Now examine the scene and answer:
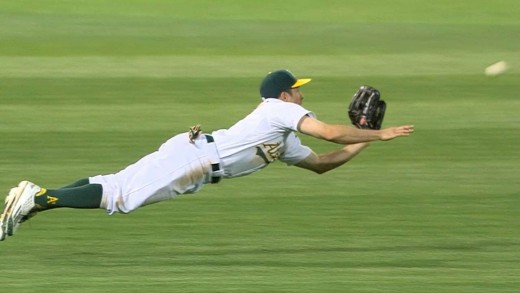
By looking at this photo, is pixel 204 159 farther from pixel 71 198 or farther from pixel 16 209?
pixel 16 209

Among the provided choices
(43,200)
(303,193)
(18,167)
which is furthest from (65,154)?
(43,200)

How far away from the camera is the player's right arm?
7707 millimetres

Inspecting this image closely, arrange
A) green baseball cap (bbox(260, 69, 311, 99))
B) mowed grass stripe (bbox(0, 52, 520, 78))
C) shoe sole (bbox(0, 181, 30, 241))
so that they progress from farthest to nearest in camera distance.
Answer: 1. mowed grass stripe (bbox(0, 52, 520, 78))
2. green baseball cap (bbox(260, 69, 311, 99))
3. shoe sole (bbox(0, 181, 30, 241))

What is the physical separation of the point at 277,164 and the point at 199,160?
332 cm

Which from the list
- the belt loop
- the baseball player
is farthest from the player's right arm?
the belt loop

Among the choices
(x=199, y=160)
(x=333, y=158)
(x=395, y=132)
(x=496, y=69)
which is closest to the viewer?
(x=395, y=132)

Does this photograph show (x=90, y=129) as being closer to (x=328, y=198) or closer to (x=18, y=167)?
(x=18, y=167)

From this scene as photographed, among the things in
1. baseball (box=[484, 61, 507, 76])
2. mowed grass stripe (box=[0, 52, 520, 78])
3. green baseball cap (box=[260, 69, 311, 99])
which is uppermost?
mowed grass stripe (box=[0, 52, 520, 78])

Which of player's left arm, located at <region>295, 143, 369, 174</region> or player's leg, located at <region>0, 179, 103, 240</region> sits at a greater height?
player's left arm, located at <region>295, 143, 369, 174</region>

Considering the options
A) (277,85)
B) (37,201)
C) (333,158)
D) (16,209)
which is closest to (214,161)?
(277,85)

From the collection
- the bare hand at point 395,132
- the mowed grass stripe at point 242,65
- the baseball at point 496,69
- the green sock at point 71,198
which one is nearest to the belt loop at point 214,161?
the green sock at point 71,198

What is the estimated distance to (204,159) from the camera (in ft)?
26.3

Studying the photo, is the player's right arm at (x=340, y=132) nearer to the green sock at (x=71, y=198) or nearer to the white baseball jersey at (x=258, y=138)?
the white baseball jersey at (x=258, y=138)

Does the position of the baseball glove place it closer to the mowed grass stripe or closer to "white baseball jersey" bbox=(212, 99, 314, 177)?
"white baseball jersey" bbox=(212, 99, 314, 177)
